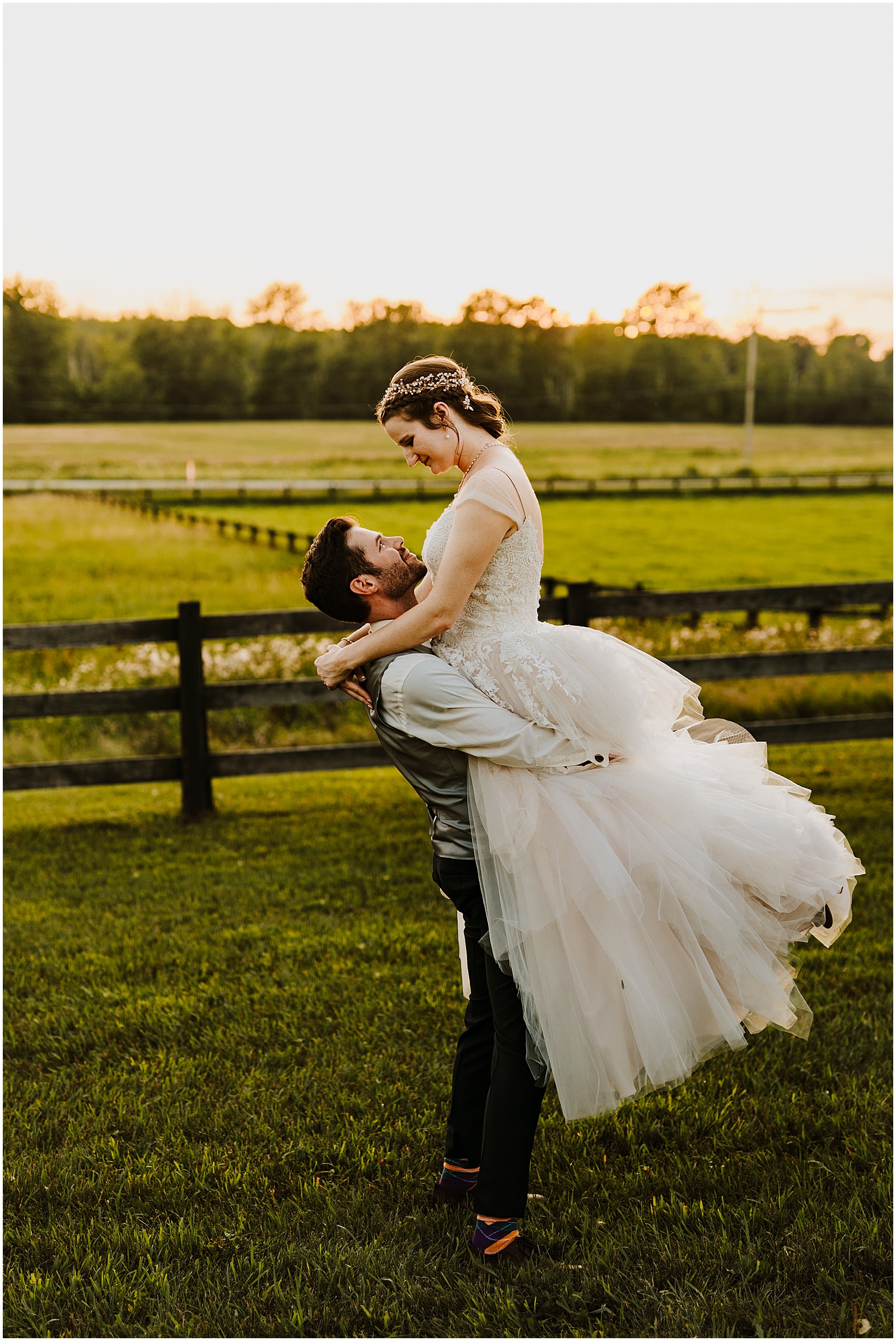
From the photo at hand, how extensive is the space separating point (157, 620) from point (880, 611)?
8.31m

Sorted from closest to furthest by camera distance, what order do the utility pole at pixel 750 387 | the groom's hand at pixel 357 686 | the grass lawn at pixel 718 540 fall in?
the groom's hand at pixel 357 686 < the grass lawn at pixel 718 540 < the utility pole at pixel 750 387

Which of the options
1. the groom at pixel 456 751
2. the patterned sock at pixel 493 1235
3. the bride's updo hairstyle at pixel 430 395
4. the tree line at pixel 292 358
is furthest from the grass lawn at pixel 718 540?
the patterned sock at pixel 493 1235

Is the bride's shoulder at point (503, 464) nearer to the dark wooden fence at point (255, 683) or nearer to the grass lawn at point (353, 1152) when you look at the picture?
the grass lawn at point (353, 1152)

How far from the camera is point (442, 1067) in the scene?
350 centimetres

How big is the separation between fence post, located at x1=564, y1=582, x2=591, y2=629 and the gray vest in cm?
459

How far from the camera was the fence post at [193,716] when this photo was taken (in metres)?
6.44

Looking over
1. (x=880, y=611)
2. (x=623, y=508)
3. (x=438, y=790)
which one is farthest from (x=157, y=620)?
(x=880, y=611)

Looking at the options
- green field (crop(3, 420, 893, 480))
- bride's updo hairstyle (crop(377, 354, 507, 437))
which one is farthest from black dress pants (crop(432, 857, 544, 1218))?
green field (crop(3, 420, 893, 480))

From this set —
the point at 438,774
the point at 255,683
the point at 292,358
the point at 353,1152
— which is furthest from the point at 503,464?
the point at 292,358

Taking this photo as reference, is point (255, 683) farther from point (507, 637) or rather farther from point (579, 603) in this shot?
point (507, 637)

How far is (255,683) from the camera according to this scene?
22.1 feet

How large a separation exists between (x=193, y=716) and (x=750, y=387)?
9109 millimetres

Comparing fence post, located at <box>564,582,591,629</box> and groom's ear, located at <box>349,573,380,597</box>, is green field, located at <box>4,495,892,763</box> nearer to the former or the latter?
fence post, located at <box>564,582,591,629</box>

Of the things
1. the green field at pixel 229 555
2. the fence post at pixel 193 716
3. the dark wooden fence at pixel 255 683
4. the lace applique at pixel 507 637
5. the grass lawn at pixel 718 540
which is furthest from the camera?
the grass lawn at pixel 718 540
